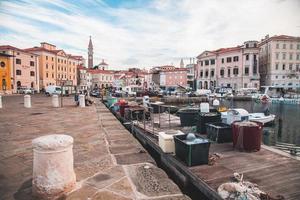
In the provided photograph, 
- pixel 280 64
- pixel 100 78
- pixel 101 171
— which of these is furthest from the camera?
pixel 100 78

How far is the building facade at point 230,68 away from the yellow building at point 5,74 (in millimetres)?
61693

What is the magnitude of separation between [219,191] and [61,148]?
3480mm

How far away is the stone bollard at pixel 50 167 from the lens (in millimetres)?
3740

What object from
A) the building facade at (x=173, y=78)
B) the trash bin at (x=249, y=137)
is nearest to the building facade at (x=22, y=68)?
the building facade at (x=173, y=78)

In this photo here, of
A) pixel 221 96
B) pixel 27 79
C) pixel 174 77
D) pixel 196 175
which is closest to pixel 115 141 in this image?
pixel 196 175

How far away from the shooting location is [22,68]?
60625mm

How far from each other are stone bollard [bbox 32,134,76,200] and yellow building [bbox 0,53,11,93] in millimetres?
58603

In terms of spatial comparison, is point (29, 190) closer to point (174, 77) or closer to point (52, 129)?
point (52, 129)

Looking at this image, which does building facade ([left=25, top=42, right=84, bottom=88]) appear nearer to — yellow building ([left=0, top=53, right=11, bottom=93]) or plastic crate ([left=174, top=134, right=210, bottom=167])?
yellow building ([left=0, top=53, right=11, bottom=93])

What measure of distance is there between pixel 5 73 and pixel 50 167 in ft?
202

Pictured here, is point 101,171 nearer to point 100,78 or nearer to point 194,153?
point 194,153

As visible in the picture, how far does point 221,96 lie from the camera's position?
53.9 m

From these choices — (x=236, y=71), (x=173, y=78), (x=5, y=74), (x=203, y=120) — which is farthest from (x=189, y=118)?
(x=173, y=78)

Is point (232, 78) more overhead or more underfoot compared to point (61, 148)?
more overhead
